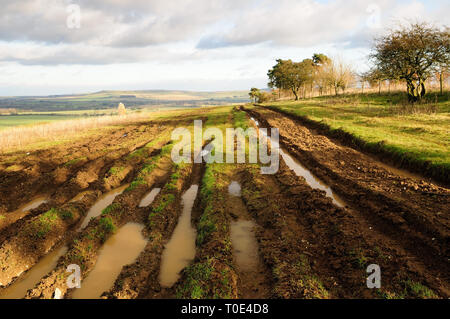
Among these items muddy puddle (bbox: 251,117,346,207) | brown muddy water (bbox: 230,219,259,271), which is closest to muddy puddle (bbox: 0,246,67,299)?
brown muddy water (bbox: 230,219,259,271)

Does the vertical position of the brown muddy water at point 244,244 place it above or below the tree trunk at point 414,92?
below

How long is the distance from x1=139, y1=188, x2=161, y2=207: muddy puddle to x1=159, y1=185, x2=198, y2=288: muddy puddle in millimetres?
1948

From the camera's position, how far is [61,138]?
28375 millimetres

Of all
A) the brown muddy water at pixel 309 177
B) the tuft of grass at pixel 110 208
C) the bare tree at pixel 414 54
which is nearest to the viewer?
the tuft of grass at pixel 110 208

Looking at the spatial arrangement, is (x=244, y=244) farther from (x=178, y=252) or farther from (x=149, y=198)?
(x=149, y=198)

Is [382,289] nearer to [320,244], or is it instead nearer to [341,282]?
[341,282]

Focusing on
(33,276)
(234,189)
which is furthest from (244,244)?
(33,276)

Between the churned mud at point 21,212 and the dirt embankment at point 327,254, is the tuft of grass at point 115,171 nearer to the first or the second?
the churned mud at point 21,212

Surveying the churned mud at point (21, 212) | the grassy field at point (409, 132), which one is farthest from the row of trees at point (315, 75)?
the churned mud at point (21, 212)

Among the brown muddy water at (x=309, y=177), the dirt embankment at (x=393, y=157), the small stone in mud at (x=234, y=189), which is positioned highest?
the dirt embankment at (x=393, y=157)

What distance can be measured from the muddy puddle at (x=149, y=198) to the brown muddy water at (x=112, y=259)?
1721 mm

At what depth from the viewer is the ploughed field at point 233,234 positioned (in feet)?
19.8

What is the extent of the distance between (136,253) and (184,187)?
522cm

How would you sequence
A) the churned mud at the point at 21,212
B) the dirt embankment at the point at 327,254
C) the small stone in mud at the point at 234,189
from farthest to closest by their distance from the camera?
the small stone in mud at the point at 234,189 → the churned mud at the point at 21,212 → the dirt embankment at the point at 327,254
